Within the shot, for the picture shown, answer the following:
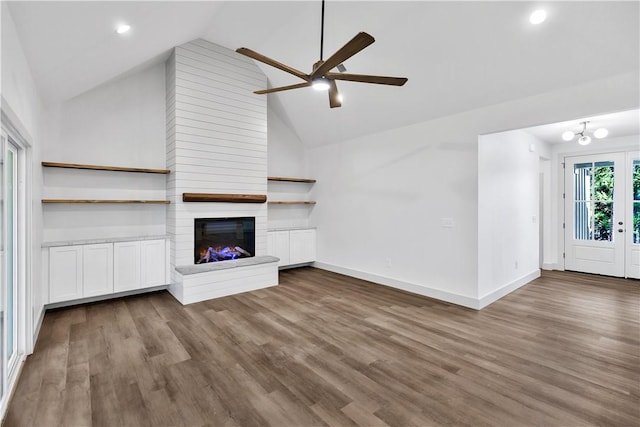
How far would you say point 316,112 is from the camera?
5684 mm

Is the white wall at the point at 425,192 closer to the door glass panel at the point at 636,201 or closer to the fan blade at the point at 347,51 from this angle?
the fan blade at the point at 347,51

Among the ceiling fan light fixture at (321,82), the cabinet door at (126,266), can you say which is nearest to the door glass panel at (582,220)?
the ceiling fan light fixture at (321,82)

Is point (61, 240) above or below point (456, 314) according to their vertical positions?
above

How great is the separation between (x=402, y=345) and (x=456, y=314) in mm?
1224

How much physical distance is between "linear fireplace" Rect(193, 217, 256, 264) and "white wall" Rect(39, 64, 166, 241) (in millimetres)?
689

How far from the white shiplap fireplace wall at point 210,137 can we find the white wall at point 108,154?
0.86 ft

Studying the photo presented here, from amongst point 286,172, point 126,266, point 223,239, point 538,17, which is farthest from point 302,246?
point 538,17

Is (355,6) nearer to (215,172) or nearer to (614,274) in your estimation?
(215,172)

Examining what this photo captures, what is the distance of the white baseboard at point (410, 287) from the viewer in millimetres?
4250

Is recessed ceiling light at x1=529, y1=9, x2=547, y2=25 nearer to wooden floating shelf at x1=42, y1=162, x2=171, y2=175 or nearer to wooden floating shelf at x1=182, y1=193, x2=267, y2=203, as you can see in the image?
wooden floating shelf at x1=182, y1=193, x2=267, y2=203

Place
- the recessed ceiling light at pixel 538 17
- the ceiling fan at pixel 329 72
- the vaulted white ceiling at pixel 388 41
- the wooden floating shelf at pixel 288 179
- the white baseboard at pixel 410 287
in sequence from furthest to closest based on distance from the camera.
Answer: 1. the wooden floating shelf at pixel 288 179
2. the white baseboard at pixel 410 287
3. the recessed ceiling light at pixel 538 17
4. the vaulted white ceiling at pixel 388 41
5. the ceiling fan at pixel 329 72

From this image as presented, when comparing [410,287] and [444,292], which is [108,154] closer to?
[410,287]

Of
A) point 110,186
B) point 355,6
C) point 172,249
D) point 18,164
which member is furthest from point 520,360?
point 110,186

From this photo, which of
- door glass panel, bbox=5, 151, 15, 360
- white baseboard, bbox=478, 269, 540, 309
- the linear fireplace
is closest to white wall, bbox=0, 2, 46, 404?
door glass panel, bbox=5, 151, 15, 360
